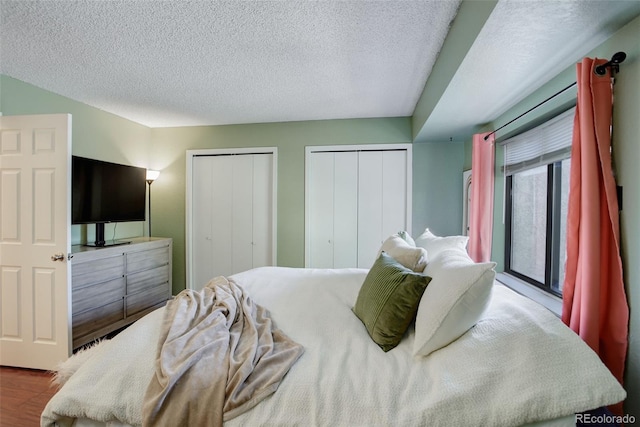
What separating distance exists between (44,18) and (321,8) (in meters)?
1.65

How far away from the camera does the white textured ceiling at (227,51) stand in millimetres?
1581

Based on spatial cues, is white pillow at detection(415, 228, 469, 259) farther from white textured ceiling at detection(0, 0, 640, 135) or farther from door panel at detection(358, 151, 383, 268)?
door panel at detection(358, 151, 383, 268)

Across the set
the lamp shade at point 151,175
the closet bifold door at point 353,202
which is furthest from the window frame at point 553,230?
the lamp shade at point 151,175

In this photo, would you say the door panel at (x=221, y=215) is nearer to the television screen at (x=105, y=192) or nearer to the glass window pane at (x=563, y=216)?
the television screen at (x=105, y=192)

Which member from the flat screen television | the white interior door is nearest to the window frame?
the white interior door

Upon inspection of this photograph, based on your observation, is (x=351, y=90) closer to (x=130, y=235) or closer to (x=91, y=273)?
(x=91, y=273)

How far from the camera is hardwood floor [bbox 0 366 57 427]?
174 cm

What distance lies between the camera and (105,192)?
2.96 m

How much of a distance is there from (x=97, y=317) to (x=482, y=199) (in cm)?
365

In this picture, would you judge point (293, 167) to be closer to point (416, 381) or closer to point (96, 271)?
point (96, 271)

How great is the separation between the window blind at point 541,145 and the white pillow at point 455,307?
114 centimetres

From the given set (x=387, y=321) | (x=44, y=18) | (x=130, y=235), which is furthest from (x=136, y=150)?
(x=387, y=321)

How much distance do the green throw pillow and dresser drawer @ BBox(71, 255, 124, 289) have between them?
2.52 meters

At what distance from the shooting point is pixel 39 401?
6.26ft
